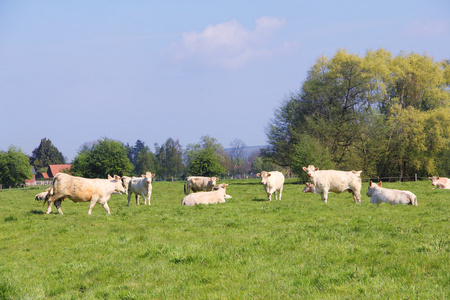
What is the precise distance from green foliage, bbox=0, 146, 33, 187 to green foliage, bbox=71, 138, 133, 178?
8896 mm

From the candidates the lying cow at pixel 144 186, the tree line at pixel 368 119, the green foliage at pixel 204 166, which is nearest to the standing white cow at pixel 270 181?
the lying cow at pixel 144 186

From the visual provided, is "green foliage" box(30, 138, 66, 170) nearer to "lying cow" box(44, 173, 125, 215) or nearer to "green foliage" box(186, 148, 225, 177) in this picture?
"green foliage" box(186, 148, 225, 177)

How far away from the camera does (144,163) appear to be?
136 m

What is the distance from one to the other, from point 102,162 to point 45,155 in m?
87.1

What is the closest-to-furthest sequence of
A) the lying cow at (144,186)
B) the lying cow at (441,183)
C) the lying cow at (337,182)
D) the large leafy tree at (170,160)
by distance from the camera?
the lying cow at (337,182) < the lying cow at (144,186) < the lying cow at (441,183) < the large leafy tree at (170,160)

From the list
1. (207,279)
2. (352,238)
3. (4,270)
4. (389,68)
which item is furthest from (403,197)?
(389,68)

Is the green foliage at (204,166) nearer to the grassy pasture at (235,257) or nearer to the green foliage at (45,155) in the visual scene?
the grassy pasture at (235,257)

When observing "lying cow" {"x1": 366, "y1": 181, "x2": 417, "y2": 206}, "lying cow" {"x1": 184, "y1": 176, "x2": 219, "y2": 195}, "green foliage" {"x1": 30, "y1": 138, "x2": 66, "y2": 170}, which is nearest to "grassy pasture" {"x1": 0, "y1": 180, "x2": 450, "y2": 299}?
"lying cow" {"x1": 366, "y1": 181, "x2": 417, "y2": 206}

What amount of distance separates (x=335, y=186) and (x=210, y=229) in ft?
31.8

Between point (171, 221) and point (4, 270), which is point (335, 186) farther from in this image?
point (4, 270)

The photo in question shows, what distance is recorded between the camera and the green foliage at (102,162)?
7281 centimetres

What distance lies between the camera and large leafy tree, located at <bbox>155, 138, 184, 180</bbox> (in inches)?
5394

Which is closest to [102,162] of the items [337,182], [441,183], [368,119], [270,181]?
[368,119]

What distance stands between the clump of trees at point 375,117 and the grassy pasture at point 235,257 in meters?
Answer: 35.8
